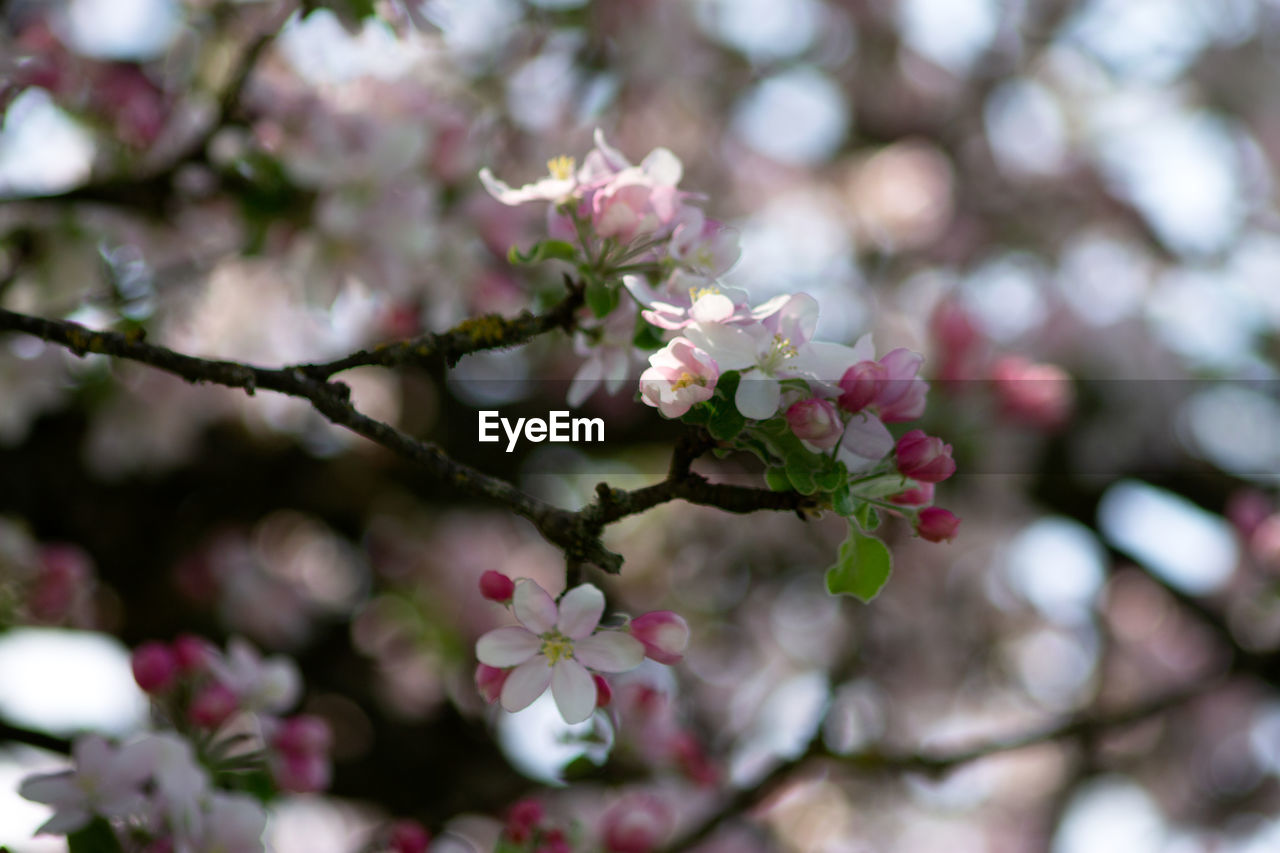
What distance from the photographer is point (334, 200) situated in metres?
1.43

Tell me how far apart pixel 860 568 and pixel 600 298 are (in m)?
0.30

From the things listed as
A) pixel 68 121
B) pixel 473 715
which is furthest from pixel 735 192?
pixel 68 121

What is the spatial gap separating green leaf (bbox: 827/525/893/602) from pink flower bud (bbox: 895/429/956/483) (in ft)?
0.20

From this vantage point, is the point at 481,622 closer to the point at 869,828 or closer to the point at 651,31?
the point at 869,828

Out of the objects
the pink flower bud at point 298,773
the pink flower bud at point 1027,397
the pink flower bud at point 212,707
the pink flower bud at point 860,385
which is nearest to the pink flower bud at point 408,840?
the pink flower bud at point 298,773

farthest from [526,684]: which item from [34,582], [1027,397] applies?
[34,582]

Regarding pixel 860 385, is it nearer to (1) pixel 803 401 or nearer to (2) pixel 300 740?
(1) pixel 803 401

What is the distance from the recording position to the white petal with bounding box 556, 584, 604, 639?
673 millimetres

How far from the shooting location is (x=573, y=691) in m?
0.70

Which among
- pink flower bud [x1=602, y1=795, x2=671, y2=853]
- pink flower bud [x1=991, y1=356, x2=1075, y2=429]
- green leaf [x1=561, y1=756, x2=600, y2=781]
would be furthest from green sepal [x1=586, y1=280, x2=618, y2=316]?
pink flower bud [x1=991, y1=356, x2=1075, y2=429]

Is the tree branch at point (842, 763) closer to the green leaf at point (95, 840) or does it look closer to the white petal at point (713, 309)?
the green leaf at point (95, 840)

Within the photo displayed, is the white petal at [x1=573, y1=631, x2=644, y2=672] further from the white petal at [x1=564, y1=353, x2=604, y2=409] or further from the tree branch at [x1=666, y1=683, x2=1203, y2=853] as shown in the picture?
the tree branch at [x1=666, y1=683, x2=1203, y2=853]

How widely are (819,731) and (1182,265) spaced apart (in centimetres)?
295

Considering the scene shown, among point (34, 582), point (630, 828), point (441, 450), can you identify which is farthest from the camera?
point (34, 582)
